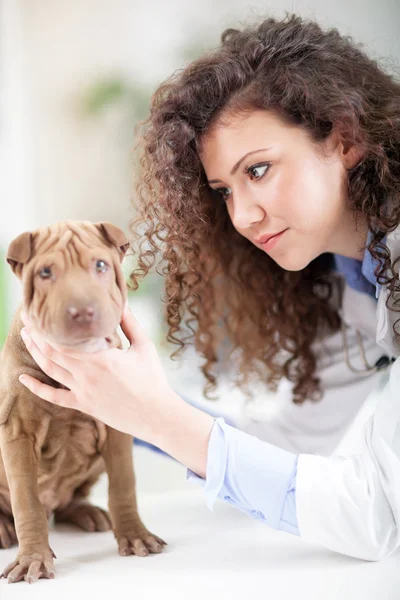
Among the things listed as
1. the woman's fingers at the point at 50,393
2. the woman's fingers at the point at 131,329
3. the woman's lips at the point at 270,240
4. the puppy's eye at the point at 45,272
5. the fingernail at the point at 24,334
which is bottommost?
the woman's fingers at the point at 50,393

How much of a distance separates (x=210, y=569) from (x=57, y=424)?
30 cm

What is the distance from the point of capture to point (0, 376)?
1.00 m

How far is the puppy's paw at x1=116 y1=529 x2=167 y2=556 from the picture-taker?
1.00 metres

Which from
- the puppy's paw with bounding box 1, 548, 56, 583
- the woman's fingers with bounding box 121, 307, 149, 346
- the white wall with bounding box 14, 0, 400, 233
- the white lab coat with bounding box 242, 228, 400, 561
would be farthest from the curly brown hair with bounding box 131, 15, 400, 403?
the white wall with bounding box 14, 0, 400, 233

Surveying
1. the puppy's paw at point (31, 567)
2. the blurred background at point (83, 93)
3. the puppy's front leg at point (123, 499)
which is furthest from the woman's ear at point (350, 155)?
the blurred background at point (83, 93)

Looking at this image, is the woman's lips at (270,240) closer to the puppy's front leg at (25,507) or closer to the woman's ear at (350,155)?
the woman's ear at (350,155)

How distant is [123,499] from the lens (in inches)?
39.8

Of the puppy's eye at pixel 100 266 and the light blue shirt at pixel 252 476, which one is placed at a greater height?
the puppy's eye at pixel 100 266

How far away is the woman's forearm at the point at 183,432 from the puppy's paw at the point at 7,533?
30cm

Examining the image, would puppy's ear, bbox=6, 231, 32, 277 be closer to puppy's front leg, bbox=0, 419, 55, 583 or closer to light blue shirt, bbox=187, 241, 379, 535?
puppy's front leg, bbox=0, 419, 55, 583

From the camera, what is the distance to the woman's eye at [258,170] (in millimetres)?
1144

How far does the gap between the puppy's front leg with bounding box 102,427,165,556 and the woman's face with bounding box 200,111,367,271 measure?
440 millimetres

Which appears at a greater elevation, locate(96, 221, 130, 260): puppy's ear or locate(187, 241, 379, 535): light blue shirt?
locate(96, 221, 130, 260): puppy's ear

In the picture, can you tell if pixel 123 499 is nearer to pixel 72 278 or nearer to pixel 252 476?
pixel 252 476
